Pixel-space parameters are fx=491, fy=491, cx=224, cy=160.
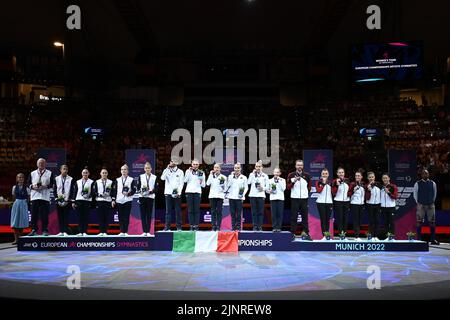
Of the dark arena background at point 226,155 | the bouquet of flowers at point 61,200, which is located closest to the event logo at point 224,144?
the dark arena background at point 226,155

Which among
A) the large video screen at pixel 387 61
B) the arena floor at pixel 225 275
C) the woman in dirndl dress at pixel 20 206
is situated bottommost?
the arena floor at pixel 225 275

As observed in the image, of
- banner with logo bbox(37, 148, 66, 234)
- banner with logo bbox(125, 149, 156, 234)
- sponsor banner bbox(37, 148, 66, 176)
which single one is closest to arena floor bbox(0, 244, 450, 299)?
banner with logo bbox(37, 148, 66, 234)

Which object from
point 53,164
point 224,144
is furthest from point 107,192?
point 224,144

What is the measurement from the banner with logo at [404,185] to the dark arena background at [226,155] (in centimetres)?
4

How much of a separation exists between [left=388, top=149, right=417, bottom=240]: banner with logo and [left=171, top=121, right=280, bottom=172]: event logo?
22.6 feet

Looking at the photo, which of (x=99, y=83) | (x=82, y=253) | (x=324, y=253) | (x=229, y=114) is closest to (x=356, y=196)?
(x=324, y=253)

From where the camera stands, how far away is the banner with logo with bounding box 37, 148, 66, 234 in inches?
602

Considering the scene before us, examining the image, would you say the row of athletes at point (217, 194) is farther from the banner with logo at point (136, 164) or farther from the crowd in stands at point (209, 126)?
the crowd in stands at point (209, 126)

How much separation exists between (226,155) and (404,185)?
21.1 feet

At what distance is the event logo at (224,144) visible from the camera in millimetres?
21672

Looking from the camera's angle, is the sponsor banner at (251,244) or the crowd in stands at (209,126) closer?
the sponsor banner at (251,244)

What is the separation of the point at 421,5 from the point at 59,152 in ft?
53.9

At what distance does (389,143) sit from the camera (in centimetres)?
2392
